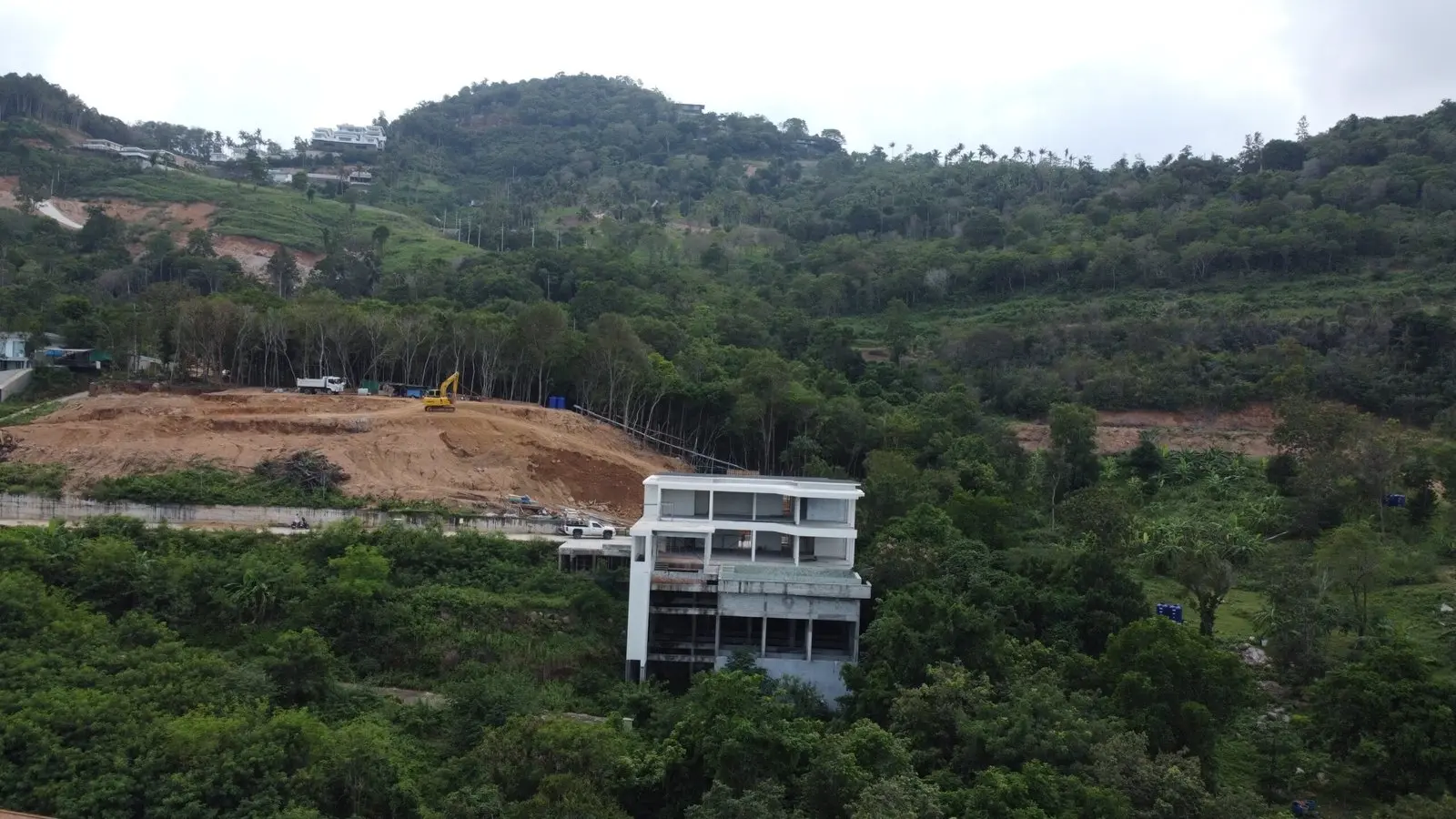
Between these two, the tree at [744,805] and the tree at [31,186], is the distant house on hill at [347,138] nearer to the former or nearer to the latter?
the tree at [31,186]

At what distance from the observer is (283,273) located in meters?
59.3

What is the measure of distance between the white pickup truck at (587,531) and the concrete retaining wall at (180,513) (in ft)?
7.96

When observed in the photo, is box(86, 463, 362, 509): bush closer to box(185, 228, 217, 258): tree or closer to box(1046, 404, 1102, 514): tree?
box(1046, 404, 1102, 514): tree

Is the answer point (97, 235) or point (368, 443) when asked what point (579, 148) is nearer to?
point (97, 235)

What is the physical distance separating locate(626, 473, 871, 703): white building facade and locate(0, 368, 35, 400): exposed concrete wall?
84.9ft

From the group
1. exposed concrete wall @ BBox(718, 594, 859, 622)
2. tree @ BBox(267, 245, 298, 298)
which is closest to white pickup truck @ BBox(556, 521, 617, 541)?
exposed concrete wall @ BBox(718, 594, 859, 622)

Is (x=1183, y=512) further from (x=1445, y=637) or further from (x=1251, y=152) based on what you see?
(x=1251, y=152)

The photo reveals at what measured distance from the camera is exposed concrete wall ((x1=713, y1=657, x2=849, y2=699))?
22.9m

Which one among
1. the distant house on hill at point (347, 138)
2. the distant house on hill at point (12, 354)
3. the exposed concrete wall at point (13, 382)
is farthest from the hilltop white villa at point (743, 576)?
the distant house on hill at point (347, 138)

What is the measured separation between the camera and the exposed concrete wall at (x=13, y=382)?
37719 millimetres

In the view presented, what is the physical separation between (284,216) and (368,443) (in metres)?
48.4

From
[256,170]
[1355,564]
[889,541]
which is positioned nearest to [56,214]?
[256,170]

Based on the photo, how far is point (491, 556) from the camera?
89.4 feet

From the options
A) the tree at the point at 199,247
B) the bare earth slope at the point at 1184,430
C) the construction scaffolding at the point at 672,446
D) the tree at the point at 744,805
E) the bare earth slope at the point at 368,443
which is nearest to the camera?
the tree at the point at 744,805
